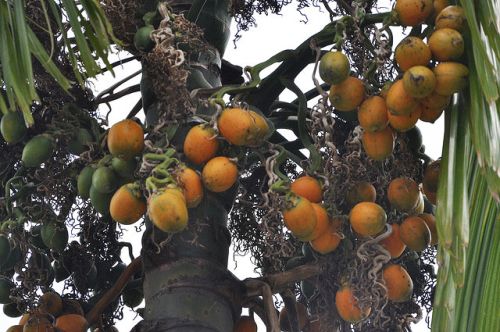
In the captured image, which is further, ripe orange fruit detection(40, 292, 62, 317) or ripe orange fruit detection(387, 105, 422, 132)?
ripe orange fruit detection(40, 292, 62, 317)

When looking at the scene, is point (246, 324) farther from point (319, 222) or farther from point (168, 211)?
point (168, 211)

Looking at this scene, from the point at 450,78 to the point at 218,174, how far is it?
0.53m

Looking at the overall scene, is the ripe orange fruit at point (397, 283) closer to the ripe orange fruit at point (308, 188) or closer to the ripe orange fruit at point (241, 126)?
the ripe orange fruit at point (308, 188)

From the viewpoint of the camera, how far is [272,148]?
2.62 meters

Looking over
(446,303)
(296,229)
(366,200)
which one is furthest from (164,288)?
(446,303)

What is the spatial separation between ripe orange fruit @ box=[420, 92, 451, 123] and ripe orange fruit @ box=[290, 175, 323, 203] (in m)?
0.29

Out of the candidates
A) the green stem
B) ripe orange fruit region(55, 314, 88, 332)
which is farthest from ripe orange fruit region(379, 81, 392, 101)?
ripe orange fruit region(55, 314, 88, 332)

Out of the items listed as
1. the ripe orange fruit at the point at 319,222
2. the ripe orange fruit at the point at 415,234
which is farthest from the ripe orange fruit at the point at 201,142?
the ripe orange fruit at the point at 415,234

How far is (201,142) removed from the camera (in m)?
2.49

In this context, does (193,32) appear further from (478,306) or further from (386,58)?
(478,306)

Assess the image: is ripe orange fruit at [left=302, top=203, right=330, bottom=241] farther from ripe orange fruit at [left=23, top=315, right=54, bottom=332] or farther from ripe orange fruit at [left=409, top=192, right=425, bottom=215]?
ripe orange fruit at [left=23, top=315, right=54, bottom=332]

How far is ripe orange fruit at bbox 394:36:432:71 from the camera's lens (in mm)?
2352

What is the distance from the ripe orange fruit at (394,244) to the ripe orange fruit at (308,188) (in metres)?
0.18

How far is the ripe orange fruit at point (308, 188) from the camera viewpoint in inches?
99.9
